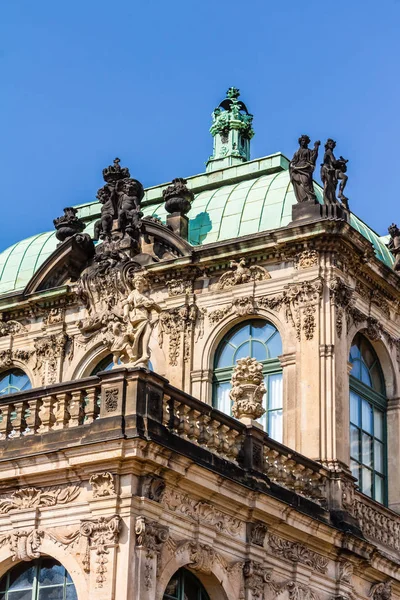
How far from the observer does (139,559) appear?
18.1m

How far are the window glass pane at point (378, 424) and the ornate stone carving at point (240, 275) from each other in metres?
3.43

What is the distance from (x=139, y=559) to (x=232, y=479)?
2.42 m

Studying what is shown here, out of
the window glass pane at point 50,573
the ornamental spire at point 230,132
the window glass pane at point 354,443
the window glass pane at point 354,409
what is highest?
the ornamental spire at point 230,132

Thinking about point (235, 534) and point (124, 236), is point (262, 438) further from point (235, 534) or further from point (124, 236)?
point (124, 236)

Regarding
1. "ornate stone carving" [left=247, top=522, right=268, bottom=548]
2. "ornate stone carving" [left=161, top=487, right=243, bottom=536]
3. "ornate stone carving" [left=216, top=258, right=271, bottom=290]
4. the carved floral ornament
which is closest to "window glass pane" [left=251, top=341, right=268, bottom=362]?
"ornate stone carving" [left=216, top=258, right=271, bottom=290]

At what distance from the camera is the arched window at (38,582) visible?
18.8m

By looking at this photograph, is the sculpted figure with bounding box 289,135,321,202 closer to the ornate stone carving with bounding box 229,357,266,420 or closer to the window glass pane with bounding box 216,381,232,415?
the window glass pane with bounding box 216,381,232,415

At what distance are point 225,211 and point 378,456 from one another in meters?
5.56

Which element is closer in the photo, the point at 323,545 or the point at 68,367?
the point at 323,545

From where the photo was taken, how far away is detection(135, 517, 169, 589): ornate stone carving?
59.6 feet

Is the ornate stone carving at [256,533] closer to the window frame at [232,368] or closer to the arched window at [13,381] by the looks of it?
the window frame at [232,368]

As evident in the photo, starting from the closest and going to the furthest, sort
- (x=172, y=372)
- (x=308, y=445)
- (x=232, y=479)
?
(x=232, y=479) < (x=308, y=445) < (x=172, y=372)

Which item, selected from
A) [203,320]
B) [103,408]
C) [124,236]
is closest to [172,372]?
[203,320]

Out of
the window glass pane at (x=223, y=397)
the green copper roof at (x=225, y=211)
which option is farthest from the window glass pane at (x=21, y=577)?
the green copper roof at (x=225, y=211)
